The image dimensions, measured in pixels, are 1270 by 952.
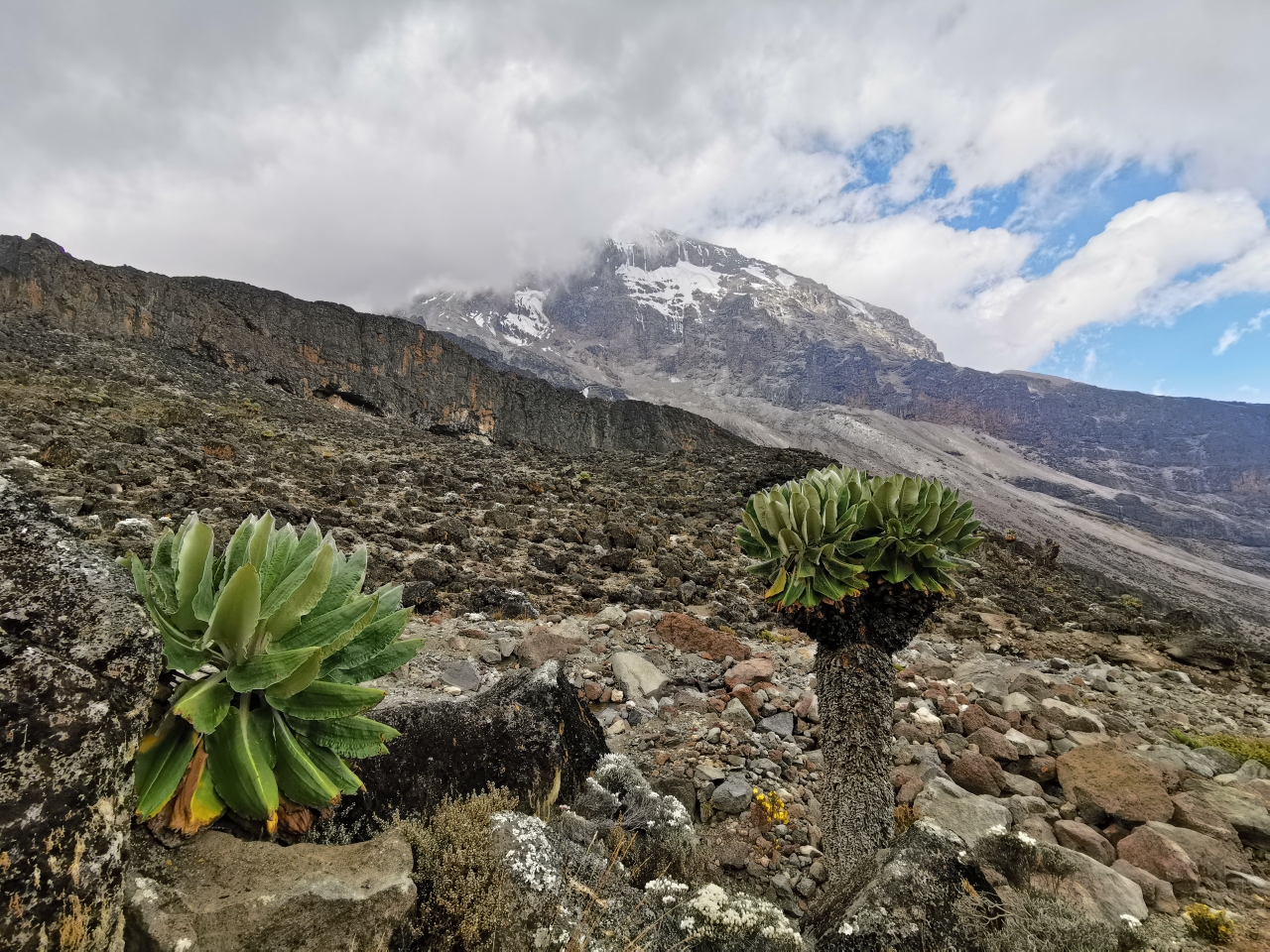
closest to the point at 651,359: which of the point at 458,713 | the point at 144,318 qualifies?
the point at 144,318

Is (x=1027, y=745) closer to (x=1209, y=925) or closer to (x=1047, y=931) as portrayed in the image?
(x=1209, y=925)

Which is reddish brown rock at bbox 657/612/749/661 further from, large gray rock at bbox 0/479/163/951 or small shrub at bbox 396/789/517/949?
large gray rock at bbox 0/479/163/951

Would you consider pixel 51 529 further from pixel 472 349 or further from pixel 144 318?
pixel 472 349

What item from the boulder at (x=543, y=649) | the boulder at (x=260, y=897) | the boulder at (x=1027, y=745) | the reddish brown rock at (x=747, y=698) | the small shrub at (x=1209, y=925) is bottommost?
the boulder at (x=543, y=649)

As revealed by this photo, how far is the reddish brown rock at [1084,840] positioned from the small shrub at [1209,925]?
0.84 meters

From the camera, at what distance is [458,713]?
3098 mm

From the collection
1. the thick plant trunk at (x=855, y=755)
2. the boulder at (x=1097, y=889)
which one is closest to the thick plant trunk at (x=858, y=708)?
the thick plant trunk at (x=855, y=755)

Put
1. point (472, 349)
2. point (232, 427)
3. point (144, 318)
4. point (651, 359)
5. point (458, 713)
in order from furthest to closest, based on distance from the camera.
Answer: point (651, 359) < point (472, 349) < point (144, 318) < point (232, 427) < point (458, 713)

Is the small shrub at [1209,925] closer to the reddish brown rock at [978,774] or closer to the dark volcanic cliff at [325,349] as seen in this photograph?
the reddish brown rock at [978,774]

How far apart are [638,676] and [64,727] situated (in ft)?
14.0

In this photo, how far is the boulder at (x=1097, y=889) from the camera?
2461 mm

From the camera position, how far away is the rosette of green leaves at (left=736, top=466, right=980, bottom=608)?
10.2ft

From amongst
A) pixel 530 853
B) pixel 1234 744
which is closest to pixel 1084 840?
pixel 1234 744

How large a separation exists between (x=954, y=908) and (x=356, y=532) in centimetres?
950
